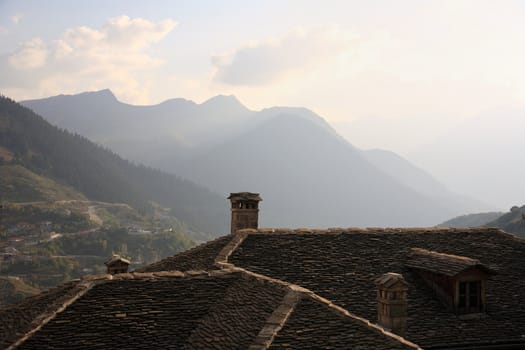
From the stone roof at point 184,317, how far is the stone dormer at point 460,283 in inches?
197

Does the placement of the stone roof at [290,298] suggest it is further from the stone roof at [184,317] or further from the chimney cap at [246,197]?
the chimney cap at [246,197]

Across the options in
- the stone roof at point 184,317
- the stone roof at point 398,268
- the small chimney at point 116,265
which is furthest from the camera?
the small chimney at point 116,265

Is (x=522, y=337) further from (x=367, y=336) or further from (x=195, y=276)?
(x=195, y=276)

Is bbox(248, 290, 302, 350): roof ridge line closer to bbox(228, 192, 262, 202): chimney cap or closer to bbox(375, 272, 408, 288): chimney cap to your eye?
bbox(375, 272, 408, 288): chimney cap

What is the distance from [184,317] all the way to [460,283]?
8217 mm

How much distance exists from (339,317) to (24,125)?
21043cm

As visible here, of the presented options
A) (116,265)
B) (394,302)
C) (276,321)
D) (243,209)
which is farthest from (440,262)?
(116,265)

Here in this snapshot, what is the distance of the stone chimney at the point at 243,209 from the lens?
19531 mm

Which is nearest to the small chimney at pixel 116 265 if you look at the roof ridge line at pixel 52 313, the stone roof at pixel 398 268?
the stone roof at pixel 398 268

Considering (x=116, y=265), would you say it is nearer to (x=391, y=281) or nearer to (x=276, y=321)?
(x=276, y=321)

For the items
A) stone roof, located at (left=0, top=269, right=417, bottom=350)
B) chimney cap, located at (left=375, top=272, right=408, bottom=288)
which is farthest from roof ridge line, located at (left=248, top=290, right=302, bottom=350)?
chimney cap, located at (left=375, top=272, right=408, bottom=288)

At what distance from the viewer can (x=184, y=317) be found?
37.7 feet

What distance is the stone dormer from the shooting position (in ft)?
48.2

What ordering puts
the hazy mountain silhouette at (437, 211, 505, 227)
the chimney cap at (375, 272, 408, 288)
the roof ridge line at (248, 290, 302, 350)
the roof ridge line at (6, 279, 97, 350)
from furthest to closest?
the hazy mountain silhouette at (437, 211, 505, 227) → the chimney cap at (375, 272, 408, 288) → the roof ridge line at (6, 279, 97, 350) → the roof ridge line at (248, 290, 302, 350)
